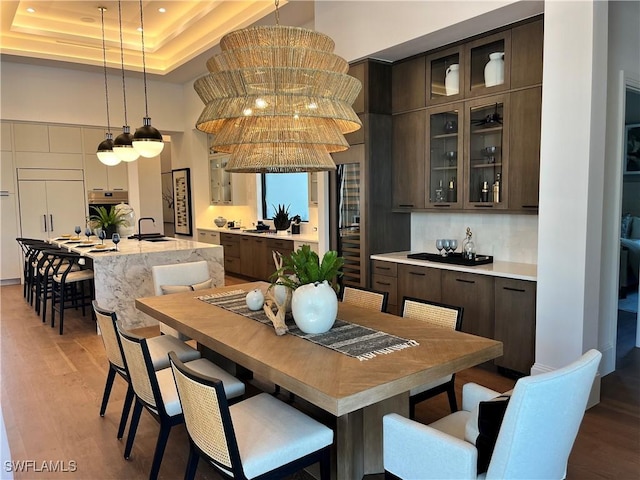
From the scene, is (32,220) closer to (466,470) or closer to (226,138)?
(226,138)

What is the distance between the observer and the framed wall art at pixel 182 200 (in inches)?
362

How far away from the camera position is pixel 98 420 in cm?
312

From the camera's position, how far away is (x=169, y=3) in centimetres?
612

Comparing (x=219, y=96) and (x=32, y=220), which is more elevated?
(x=219, y=96)

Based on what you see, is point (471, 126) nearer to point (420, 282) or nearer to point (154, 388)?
point (420, 282)

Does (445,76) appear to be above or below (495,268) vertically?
above

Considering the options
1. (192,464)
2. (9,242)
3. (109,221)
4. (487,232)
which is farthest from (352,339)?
(9,242)

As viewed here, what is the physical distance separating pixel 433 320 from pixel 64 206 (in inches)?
305

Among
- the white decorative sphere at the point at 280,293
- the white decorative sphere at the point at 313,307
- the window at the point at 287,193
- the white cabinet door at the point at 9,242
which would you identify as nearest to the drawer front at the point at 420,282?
the white decorative sphere at the point at 280,293

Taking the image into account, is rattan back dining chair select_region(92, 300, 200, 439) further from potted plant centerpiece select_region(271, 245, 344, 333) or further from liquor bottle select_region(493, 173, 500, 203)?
liquor bottle select_region(493, 173, 500, 203)

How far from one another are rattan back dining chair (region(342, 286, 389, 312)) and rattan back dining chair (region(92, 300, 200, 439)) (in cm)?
111

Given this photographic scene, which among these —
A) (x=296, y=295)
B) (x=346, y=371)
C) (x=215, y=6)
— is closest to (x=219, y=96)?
(x=296, y=295)

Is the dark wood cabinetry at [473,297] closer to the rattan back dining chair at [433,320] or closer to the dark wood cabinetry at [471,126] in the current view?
the dark wood cabinetry at [471,126]

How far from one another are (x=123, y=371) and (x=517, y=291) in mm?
2780
